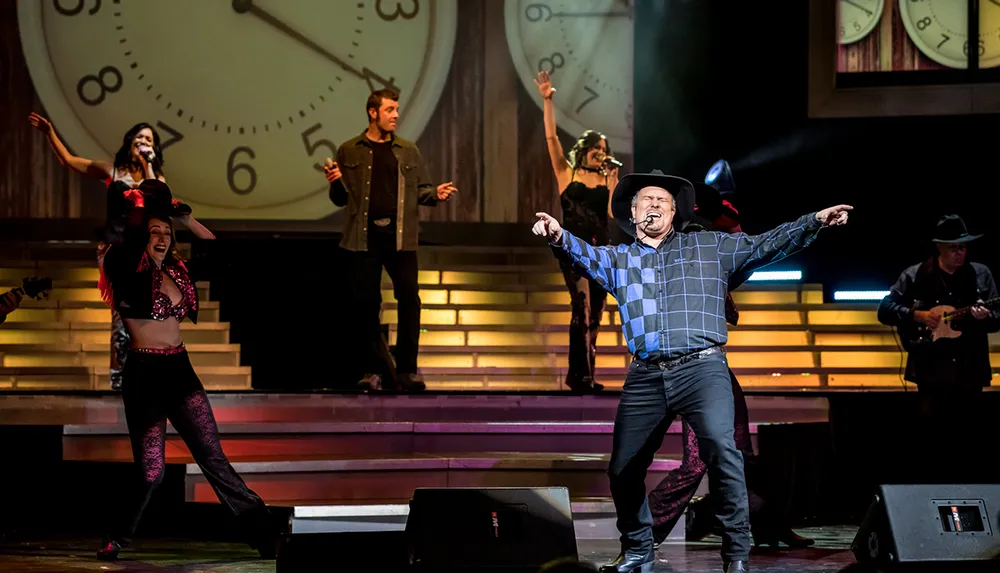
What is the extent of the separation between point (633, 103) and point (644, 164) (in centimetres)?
60

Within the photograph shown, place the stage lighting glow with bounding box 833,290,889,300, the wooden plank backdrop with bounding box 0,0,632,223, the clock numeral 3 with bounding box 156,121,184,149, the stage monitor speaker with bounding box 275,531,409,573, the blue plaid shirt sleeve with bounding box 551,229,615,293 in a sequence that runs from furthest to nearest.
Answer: the wooden plank backdrop with bounding box 0,0,632,223 < the clock numeral 3 with bounding box 156,121,184,149 < the stage lighting glow with bounding box 833,290,889,300 < the blue plaid shirt sleeve with bounding box 551,229,615,293 < the stage monitor speaker with bounding box 275,531,409,573

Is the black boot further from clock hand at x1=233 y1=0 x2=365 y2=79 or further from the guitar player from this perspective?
clock hand at x1=233 y1=0 x2=365 y2=79

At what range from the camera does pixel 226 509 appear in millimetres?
5977

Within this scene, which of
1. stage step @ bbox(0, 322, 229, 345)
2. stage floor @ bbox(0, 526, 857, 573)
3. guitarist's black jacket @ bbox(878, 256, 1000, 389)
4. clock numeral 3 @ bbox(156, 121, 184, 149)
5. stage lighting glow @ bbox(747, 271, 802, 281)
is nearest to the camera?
stage floor @ bbox(0, 526, 857, 573)

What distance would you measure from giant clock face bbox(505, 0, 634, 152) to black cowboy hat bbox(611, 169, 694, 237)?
672 cm

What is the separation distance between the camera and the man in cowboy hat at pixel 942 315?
8.12 metres

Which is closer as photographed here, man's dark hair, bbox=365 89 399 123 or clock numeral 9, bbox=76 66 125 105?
man's dark hair, bbox=365 89 399 123

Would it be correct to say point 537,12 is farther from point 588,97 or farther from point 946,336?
point 946,336

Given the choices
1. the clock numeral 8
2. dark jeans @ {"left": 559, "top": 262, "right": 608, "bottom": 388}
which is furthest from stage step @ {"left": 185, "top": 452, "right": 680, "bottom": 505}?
the clock numeral 8

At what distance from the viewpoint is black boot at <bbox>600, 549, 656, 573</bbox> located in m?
5.12

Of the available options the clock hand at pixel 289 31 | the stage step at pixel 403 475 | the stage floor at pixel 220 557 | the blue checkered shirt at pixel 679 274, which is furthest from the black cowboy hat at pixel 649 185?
the clock hand at pixel 289 31

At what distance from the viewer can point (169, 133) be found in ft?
38.7

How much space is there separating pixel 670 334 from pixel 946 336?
3837 mm

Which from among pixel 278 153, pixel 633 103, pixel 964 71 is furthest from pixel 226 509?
pixel 964 71
